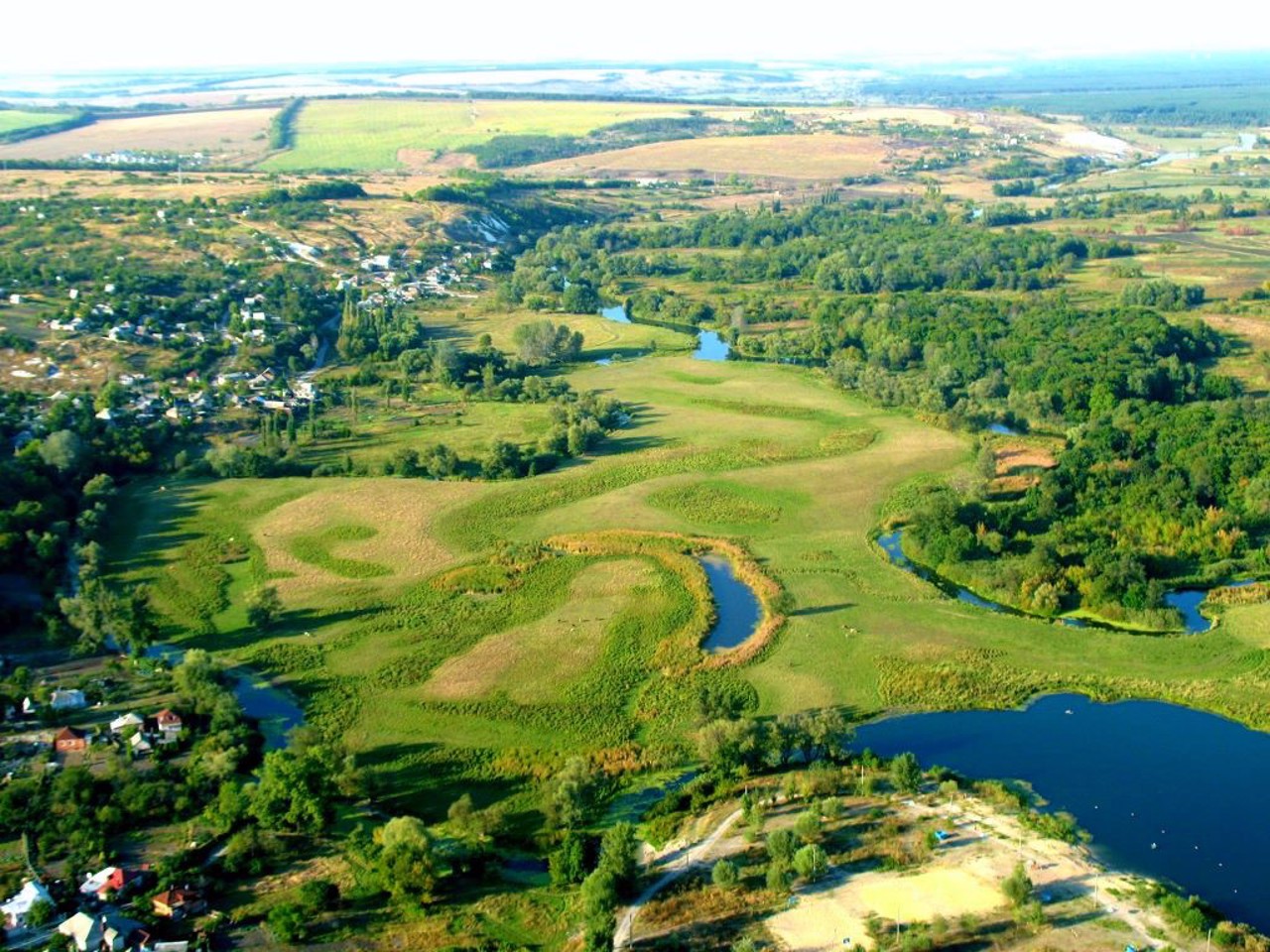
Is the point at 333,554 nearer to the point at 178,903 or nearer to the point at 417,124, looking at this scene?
the point at 178,903

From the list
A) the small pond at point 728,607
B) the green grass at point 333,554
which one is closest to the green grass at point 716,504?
the small pond at point 728,607

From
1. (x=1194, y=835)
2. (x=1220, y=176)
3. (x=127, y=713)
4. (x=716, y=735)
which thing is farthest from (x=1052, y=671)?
(x=1220, y=176)

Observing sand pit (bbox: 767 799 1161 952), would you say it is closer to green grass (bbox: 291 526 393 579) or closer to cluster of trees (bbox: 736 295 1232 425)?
green grass (bbox: 291 526 393 579)

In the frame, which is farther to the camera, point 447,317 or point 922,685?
point 447,317

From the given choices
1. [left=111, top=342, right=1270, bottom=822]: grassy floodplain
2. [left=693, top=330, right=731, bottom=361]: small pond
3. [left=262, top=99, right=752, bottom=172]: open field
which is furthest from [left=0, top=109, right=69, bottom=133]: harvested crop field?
[left=111, top=342, right=1270, bottom=822]: grassy floodplain

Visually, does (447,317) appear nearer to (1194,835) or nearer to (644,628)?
(644,628)

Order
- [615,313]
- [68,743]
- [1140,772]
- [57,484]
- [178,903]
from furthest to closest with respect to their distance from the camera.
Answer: [615,313], [57,484], [68,743], [1140,772], [178,903]

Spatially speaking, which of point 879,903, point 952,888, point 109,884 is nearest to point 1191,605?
point 952,888
